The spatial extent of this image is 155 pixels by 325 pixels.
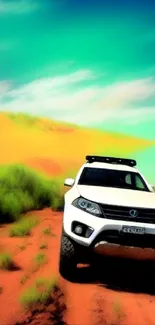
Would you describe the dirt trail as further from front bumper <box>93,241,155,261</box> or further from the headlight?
the headlight

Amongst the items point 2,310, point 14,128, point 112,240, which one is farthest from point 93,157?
point 14,128

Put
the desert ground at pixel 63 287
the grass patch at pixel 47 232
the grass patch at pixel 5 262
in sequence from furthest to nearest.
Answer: the grass patch at pixel 47 232, the grass patch at pixel 5 262, the desert ground at pixel 63 287

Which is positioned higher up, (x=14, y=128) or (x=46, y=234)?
(x=14, y=128)

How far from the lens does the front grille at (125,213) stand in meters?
7.02

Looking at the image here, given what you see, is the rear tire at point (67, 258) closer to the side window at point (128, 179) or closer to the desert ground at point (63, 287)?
the desert ground at point (63, 287)

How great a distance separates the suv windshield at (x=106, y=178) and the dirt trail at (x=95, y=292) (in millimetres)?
1415

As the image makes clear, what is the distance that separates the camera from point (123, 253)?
22.6 feet

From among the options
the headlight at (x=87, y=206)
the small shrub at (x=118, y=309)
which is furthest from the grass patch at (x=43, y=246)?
the small shrub at (x=118, y=309)

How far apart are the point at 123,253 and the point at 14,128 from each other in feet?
185

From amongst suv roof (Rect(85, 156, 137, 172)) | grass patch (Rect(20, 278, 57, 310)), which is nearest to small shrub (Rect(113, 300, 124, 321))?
grass patch (Rect(20, 278, 57, 310))

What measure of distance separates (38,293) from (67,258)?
974mm

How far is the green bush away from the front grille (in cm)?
807

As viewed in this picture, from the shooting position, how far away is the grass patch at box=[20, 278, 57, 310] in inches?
236

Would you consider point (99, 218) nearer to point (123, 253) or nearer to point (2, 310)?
point (123, 253)
